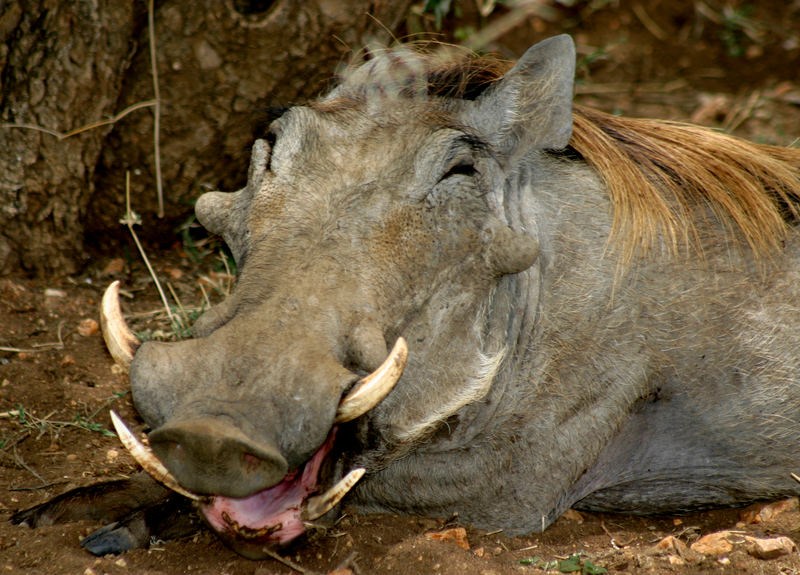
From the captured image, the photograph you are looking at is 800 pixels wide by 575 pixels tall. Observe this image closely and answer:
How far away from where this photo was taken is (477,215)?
7.98ft

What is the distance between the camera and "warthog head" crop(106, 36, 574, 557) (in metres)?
1.94

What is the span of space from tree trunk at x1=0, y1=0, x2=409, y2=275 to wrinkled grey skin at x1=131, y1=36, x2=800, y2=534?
955 millimetres

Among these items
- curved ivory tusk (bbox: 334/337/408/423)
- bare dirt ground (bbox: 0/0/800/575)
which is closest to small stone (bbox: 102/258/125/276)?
bare dirt ground (bbox: 0/0/800/575)

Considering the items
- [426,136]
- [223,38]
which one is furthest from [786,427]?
[223,38]

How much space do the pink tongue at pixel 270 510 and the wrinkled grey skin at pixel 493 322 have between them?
7.3 inches

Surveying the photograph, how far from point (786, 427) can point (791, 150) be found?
89 cm

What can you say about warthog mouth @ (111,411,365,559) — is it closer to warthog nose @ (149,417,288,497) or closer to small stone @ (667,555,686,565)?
warthog nose @ (149,417,288,497)

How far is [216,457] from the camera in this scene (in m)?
1.84

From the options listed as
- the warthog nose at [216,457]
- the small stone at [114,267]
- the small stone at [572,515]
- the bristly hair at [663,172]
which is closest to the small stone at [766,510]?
the small stone at [572,515]

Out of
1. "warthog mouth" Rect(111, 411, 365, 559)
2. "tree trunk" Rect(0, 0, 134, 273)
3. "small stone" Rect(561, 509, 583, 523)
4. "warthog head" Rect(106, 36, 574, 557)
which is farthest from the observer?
"tree trunk" Rect(0, 0, 134, 273)

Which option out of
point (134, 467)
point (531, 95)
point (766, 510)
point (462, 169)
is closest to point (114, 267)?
point (134, 467)

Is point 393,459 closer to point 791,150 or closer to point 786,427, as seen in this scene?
point 786,427

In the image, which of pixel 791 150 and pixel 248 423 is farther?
pixel 791 150

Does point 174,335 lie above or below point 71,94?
below
